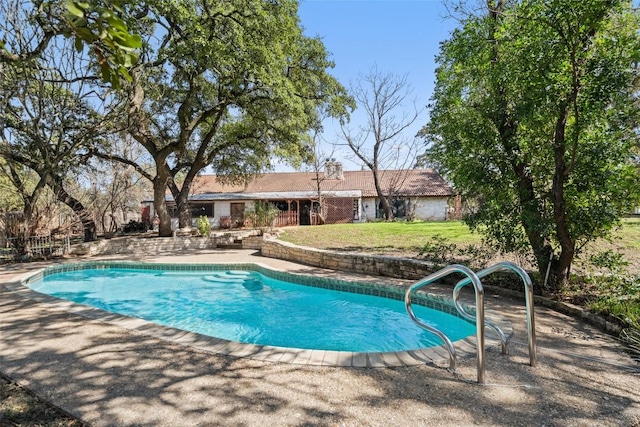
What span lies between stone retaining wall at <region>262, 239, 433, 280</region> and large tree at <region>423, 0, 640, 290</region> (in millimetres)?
2063

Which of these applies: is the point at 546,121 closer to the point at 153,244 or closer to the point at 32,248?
the point at 153,244

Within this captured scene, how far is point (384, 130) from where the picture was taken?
96.7 feet

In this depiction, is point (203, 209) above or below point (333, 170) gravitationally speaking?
below

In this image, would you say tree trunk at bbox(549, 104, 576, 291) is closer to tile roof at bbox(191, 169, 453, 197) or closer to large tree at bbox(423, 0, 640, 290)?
large tree at bbox(423, 0, 640, 290)

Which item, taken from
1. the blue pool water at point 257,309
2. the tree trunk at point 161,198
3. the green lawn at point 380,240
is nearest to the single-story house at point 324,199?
the tree trunk at point 161,198

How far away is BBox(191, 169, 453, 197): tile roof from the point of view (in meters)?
29.1

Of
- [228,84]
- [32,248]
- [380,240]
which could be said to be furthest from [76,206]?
[380,240]

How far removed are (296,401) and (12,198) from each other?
3104cm

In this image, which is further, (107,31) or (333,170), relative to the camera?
(333,170)

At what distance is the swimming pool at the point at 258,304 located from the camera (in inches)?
243

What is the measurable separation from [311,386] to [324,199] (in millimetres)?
24784

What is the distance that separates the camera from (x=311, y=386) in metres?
3.28

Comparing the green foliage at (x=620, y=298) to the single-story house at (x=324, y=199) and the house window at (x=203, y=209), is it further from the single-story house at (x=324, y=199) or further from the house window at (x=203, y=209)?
the house window at (x=203, y=209)

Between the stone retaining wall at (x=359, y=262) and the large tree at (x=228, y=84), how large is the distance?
570cm
